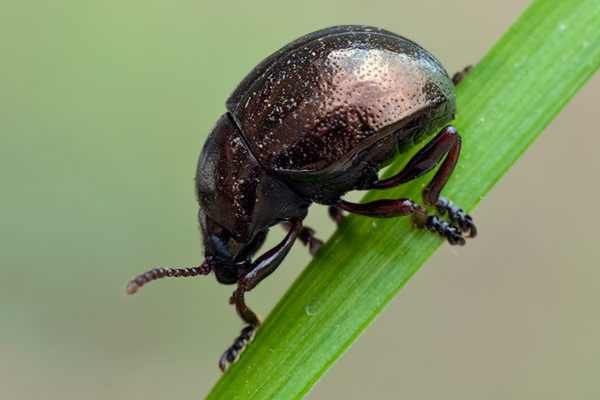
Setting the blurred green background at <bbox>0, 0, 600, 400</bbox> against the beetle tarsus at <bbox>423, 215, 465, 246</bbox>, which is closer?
the beetle tarsus at <bbox>423, 215, 465, 246</bbox>

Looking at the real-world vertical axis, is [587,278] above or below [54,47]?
below

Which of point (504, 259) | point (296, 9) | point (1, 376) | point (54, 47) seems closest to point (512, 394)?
point (504, 259)

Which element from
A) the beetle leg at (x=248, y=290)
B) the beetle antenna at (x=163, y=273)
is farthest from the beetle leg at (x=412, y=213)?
the beetle antenna at (x=163, y=273)

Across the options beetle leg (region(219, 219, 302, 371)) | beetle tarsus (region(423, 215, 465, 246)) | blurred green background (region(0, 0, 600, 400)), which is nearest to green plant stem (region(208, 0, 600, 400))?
beetle tarsus (region(423, 215, 465, 246))

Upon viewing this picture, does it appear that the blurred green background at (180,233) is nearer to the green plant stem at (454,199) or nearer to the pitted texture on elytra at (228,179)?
the pitted texture on elytra at (228,179)

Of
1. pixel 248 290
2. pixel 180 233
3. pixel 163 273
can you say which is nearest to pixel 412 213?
pixel 248 290

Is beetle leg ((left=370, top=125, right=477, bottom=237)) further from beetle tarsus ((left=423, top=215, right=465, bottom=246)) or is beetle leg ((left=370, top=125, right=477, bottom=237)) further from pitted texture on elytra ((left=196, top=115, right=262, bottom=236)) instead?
pitted texture on elytra ((left=196, top=115, right=262, bottom=236))

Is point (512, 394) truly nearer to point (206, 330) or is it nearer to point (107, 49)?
point (206, 330)
